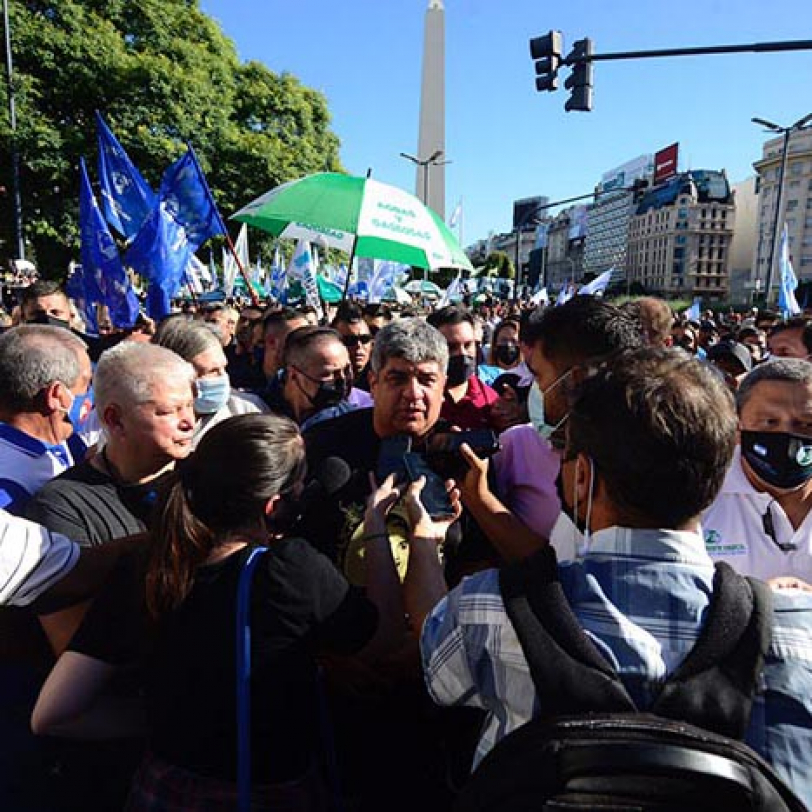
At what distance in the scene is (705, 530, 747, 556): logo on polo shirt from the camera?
210 centimetres

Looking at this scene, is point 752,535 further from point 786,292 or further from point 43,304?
point 786,292

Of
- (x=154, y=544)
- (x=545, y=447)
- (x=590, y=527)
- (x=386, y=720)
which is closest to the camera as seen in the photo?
(x=590, y=527)

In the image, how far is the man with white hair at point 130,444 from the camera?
2041mm

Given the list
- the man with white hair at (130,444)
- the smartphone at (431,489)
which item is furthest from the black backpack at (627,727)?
the man with white hair at (130,444)

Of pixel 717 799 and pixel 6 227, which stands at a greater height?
pixel 6 227

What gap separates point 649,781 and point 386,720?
127 centimetres

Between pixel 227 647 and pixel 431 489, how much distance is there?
757mm

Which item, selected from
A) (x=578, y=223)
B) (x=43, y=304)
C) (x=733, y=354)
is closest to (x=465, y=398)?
(x=733, y=354)

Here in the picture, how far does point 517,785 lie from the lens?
40.3 inches

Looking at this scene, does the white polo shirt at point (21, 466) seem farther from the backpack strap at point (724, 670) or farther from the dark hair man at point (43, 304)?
the dark hair man at point (43, 304)

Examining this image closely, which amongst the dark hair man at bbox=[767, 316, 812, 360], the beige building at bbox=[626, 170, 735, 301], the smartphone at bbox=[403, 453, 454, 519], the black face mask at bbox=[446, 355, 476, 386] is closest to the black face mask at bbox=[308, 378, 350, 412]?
the black face mask at bbox=[446, 355, 476, 386]

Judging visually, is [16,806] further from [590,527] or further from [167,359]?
[590,527]

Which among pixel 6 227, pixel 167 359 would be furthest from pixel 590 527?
pixel 6 227

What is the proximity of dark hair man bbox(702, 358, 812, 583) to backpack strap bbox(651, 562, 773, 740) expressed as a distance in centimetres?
108
